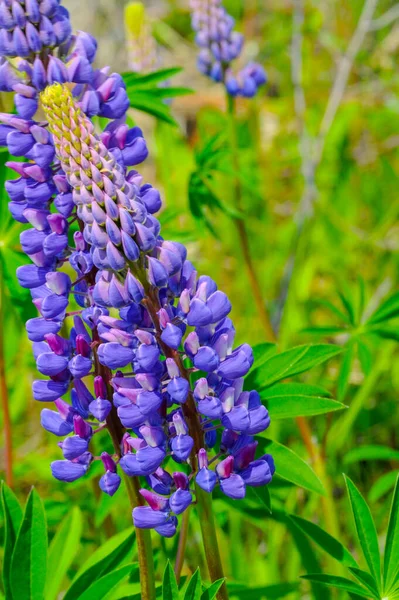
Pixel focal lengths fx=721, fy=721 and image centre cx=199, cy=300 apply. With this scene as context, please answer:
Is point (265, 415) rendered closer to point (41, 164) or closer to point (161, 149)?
point (41, 164)

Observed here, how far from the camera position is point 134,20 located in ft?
11.3

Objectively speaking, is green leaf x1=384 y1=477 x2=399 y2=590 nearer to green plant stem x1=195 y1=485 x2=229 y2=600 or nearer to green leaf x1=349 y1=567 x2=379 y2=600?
green leaf x1=349 y1=567 x2=379 y2=600

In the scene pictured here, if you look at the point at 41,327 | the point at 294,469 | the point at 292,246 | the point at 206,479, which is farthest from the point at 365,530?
the point at 292,246

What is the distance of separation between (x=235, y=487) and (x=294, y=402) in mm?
276

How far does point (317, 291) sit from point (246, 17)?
313 cm

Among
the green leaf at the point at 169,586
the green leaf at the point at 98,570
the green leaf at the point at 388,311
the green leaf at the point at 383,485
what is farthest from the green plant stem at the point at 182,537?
the green leaf at the point at 383,485

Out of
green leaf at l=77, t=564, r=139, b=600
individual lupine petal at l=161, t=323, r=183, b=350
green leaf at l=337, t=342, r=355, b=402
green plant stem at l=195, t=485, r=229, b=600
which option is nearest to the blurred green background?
green leaf at l=337, t=342, r=355, b=402

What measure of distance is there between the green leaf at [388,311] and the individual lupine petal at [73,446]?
1.20 meters

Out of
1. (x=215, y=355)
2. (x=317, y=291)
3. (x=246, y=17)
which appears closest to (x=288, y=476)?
(x=215, y=355)

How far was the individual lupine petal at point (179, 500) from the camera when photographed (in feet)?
4.15

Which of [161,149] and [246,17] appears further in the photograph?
[246,17]

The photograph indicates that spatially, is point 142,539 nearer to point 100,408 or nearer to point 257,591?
point 100,408

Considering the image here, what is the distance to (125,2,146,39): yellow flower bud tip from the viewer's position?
341 cm

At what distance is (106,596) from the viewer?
4.85 ft
